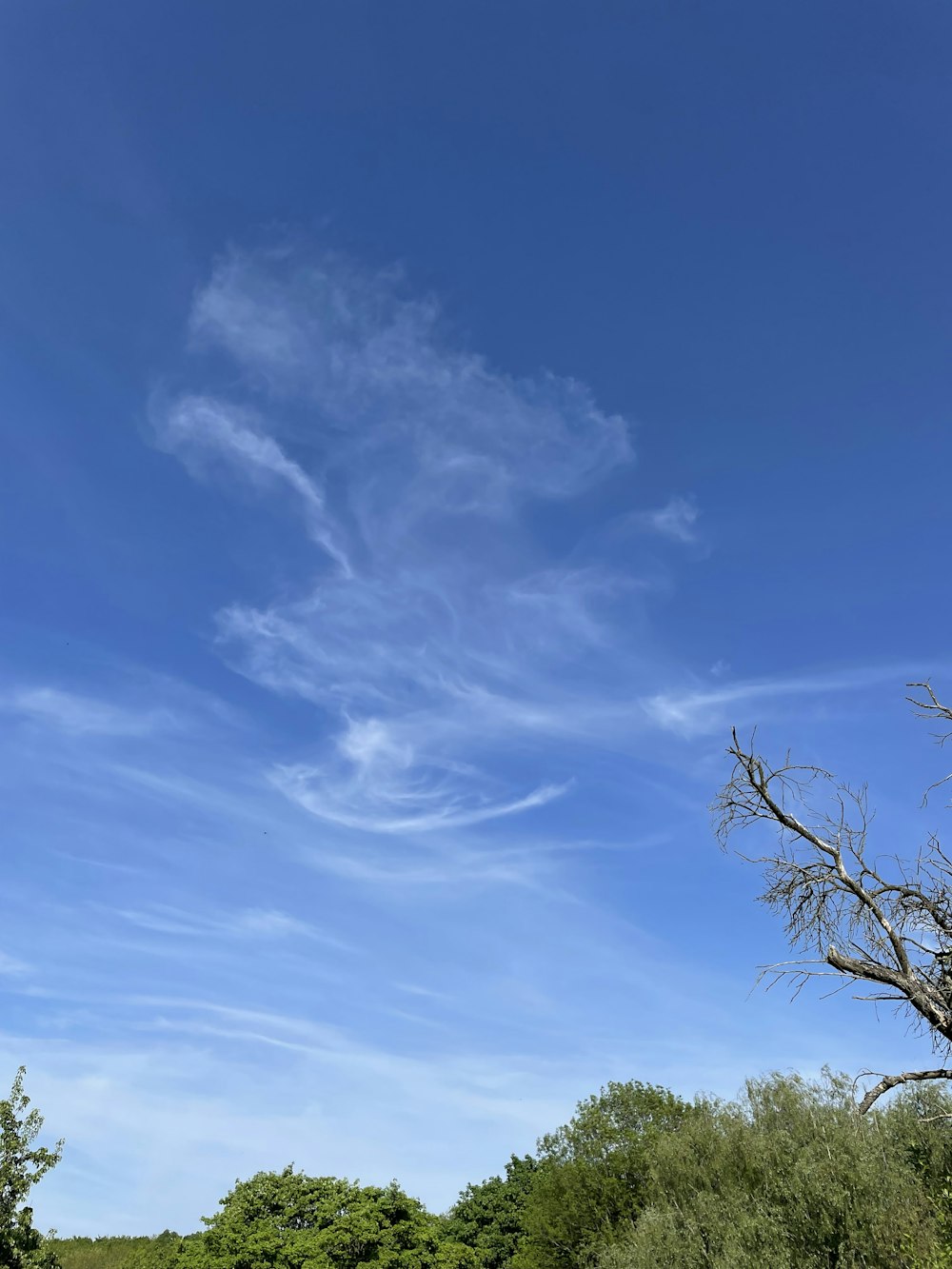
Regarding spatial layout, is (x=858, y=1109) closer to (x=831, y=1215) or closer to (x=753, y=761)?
(x=753, y=761)

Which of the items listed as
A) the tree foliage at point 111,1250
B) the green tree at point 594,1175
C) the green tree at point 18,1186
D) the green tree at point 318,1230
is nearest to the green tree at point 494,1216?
the green tree at point 594,1175

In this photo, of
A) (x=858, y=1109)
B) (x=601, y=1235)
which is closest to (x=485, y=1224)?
(x=601, y=1235)

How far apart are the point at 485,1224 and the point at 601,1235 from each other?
22021mm

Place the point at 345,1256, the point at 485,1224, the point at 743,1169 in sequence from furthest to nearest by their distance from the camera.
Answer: the point at 485,1224, the point at 345,1256, the point at 743,1169

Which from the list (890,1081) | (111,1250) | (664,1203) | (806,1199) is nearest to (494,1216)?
(664,1203)

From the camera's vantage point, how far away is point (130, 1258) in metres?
64.2

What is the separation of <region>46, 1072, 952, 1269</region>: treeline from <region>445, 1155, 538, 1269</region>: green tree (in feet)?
0.47

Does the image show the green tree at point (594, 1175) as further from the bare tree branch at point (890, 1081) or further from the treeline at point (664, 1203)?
the bare tree branch at point (890, 1081)

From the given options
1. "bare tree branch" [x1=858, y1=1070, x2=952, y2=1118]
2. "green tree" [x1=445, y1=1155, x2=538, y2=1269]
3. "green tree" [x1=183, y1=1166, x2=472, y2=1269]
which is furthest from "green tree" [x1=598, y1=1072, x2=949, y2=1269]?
"green tree" [x1=445, y1=1155, x2=538, y2=1269]

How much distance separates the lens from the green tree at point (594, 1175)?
170 feet

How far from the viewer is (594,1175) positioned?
53625mm

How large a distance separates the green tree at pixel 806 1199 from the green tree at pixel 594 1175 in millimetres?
10605

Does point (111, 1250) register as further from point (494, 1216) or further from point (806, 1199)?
point (806, 1199)

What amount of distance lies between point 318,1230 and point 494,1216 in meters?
20.8
